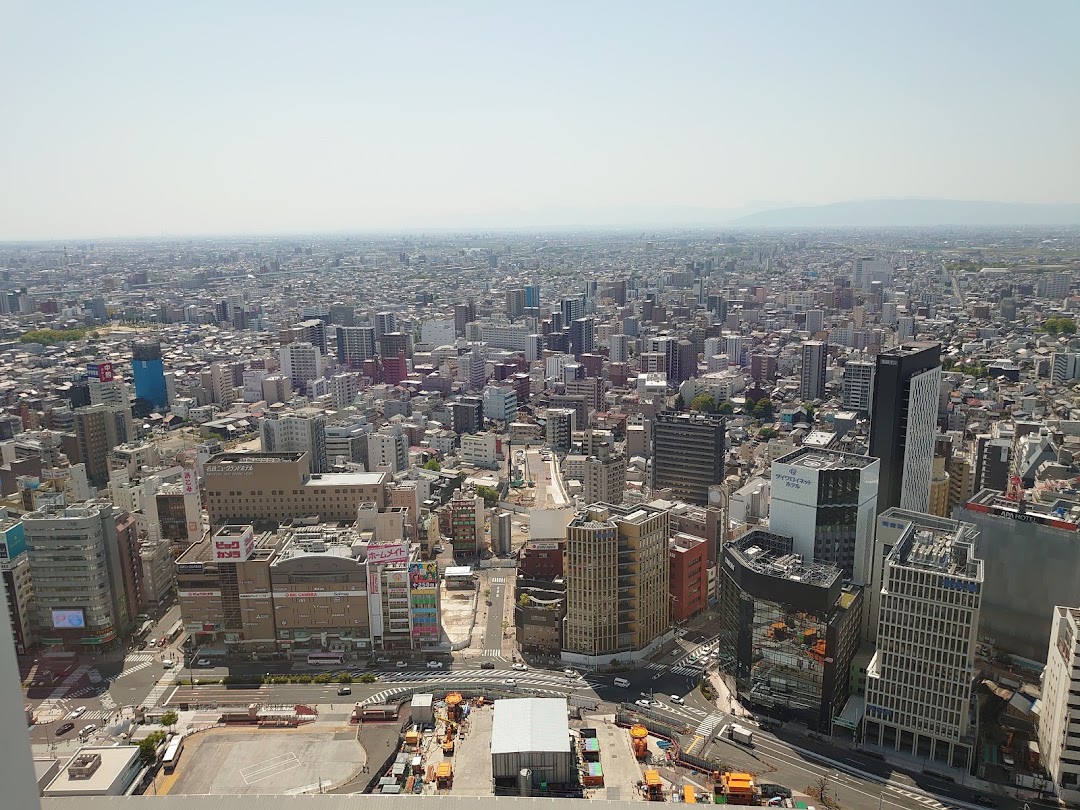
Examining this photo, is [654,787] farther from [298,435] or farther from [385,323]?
[385,323]

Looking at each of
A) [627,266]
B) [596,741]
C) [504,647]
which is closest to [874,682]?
[596,741]

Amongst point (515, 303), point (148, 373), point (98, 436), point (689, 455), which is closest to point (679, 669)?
point (689, 455)

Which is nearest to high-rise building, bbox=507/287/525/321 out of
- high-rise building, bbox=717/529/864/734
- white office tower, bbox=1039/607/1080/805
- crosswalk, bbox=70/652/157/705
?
crosswalk, bbox=70/652/157/705

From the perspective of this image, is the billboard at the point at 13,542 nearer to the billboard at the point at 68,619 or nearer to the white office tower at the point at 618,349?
the billboard at the point at 68,619

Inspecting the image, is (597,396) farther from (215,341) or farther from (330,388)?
(215,341)

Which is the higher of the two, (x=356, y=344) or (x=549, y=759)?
(x=356, y=344)

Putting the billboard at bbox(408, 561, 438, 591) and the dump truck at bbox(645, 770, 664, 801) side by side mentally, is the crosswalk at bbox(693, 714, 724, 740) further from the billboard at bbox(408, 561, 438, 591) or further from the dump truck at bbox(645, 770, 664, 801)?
the billboard at bbox(408, 561, 438, 591)
